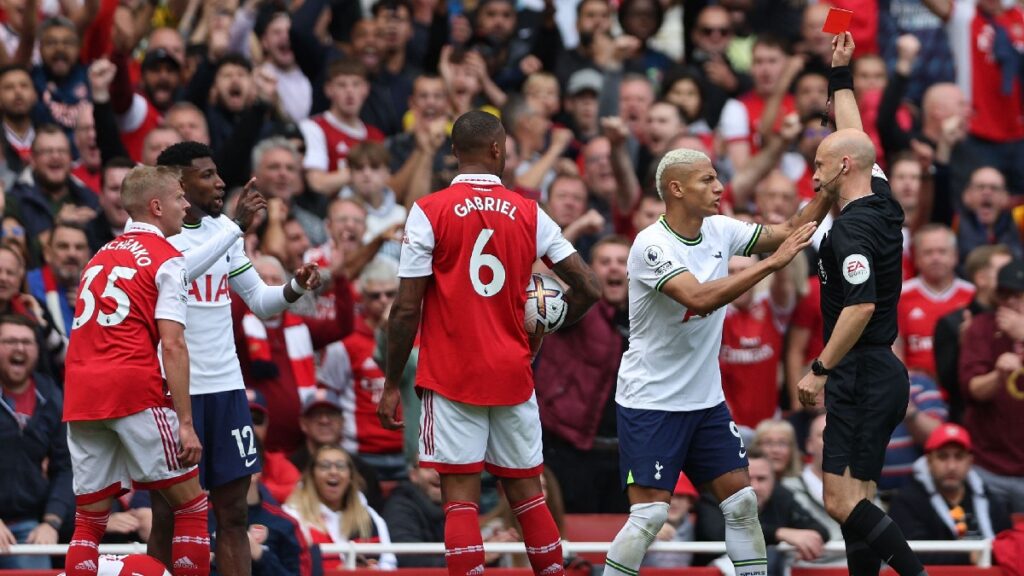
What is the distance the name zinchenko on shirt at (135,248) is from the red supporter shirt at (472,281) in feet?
4.44

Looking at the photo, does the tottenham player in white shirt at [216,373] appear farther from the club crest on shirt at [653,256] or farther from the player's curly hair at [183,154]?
the club crest on shirt at [653,256]

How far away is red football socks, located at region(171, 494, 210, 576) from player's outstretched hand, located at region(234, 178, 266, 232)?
5.05 ft

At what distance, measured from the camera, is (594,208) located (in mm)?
14688

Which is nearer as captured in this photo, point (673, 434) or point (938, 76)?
point (673, 434)

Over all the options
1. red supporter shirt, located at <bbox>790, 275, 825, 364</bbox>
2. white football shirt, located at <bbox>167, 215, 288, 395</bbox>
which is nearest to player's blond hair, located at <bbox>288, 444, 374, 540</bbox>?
white football shirt, located at <bbox>167, 215, 288, 395</bbox>

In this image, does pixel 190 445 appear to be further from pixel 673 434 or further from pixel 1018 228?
pixel 1018 228

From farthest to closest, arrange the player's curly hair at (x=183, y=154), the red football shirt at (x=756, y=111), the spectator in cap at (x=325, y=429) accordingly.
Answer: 1. the red football shirt at (x=756, y=111)
2. the spectator in cap at (x=325, y=429)
3. the player's curly hair at (x=183, y=154)

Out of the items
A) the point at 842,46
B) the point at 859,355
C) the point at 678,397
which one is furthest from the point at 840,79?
the point at 678,397

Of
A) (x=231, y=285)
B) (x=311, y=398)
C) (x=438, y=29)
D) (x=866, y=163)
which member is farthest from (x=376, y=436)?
(x=438, y=29)

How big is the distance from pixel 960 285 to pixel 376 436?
495 cm

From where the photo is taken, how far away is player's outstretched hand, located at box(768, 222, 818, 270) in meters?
8.67

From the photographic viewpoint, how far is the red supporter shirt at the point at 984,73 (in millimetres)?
17281

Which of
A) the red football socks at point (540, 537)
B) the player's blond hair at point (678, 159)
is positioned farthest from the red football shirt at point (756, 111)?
the red football socks at point (540, 537)

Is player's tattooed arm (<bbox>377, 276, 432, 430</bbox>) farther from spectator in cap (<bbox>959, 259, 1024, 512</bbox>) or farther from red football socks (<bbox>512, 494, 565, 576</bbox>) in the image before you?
spectator in cap (<bbox>959, 259, 1024, 512</bbox>)
